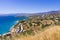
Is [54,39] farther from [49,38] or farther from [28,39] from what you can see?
[28,39]

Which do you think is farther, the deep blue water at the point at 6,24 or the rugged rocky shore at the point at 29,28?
the deep blue water at the point at 6,24

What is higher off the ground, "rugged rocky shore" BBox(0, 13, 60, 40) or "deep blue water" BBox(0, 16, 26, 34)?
"rugged rocky shore" BBox(0, 13, 60, 40)

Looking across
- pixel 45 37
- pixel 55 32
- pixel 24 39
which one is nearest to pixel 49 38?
pixel 45 37

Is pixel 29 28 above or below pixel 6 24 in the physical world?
above

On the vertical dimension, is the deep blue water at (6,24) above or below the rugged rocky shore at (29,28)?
below

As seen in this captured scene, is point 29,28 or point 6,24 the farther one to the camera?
point 6,24

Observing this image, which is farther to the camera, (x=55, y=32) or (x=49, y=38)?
(x=55, y=32)

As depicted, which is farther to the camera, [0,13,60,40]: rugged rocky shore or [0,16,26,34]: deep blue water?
[0,16,26,34]: deep blue water

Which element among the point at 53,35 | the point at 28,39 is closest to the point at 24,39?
the point at 28,39

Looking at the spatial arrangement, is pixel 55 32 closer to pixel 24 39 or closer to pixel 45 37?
pixel 45 37
